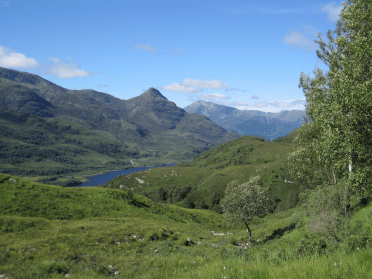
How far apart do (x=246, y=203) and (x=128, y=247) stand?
2143 cm

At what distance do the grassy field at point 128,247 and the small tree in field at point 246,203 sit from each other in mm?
3718

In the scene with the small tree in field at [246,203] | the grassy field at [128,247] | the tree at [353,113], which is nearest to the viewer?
the grassy field at [128,247]

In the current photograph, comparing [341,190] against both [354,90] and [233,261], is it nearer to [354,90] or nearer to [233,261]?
[354,90]

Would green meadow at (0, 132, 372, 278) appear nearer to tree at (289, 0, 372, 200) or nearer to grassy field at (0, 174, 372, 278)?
grassy field at (0, 174, 372, 278)

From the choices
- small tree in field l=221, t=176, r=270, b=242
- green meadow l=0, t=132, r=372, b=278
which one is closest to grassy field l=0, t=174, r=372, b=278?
green meadow l=0, t=132, r=372, b=278

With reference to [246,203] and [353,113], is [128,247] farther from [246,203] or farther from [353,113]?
[353,113]

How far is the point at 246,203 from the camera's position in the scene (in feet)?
122

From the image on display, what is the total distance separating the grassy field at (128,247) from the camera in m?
8.20

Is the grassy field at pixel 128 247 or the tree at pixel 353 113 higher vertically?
the tree at pixel 353 113

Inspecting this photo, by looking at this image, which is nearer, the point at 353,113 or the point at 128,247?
the point at 353,113

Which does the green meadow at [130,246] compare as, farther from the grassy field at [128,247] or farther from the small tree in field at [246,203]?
the small tree in field at [246,203]

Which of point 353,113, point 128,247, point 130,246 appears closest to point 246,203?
point 130,246

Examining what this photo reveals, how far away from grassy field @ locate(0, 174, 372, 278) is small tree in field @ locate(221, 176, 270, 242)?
3718 millimetres

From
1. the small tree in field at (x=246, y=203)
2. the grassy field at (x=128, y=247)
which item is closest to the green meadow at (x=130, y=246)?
the grassy field at (x=128, y=247)
